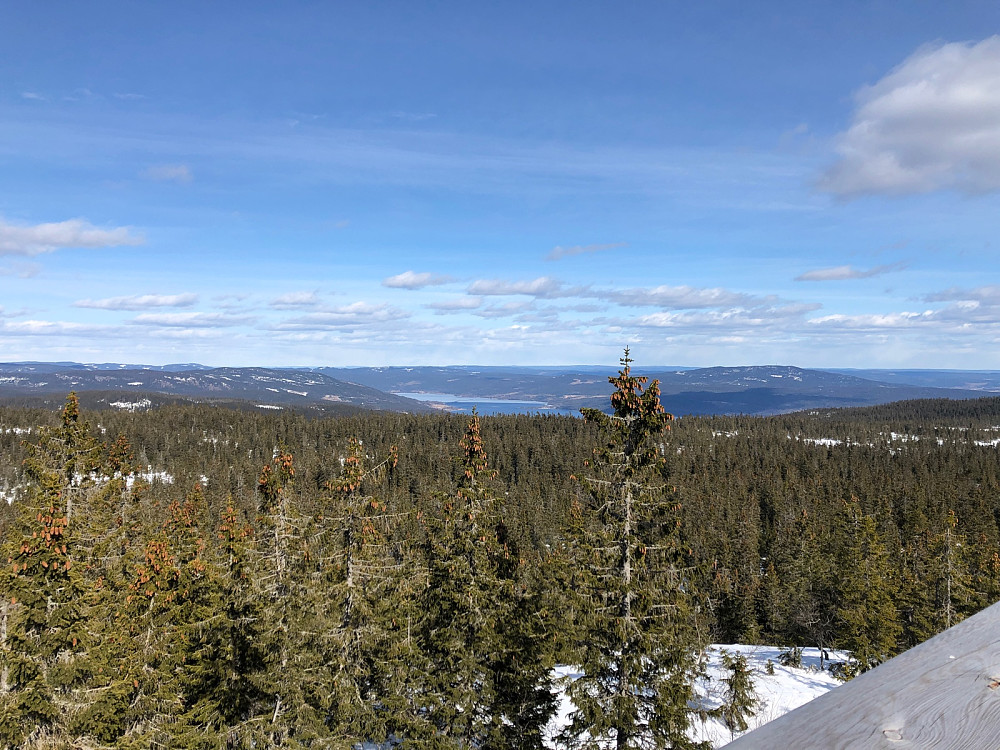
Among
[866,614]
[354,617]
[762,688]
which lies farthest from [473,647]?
[866,614]

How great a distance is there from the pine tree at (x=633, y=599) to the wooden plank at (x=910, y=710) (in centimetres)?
1588

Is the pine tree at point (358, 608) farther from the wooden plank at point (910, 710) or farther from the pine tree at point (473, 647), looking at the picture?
the wooden plank at point (910, 710)

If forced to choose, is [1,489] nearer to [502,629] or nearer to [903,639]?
[502,629]

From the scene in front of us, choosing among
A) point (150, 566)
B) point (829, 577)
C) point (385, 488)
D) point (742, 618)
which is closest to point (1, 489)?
point (385, 488)

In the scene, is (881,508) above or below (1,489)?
above

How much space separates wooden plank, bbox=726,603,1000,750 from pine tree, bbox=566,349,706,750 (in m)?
15.9

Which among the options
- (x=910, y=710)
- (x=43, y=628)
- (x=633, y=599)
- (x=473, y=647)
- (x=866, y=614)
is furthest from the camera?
(x=866, y=614)

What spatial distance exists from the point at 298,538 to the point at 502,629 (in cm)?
874

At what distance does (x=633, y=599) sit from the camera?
17.8 meters

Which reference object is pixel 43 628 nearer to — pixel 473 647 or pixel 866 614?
pixel 473 647

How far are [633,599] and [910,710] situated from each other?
17.2 m

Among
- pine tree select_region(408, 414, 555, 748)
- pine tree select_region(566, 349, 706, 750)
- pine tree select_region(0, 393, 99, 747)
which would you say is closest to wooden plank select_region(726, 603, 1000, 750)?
pine tree select_region(566, 349, 706, 750)

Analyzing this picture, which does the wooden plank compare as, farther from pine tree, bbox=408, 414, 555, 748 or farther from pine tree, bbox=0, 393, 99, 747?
pine tree, bbox=0, 393, 99, 747

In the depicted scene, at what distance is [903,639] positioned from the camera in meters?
55.7
